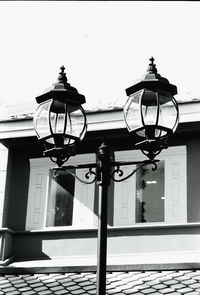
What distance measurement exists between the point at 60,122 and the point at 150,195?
5923 millimetres

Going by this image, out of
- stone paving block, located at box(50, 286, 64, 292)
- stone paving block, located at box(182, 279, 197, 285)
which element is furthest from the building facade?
stone paving block, located at box(182, 279, 197, 285)

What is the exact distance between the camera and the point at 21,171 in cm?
1312

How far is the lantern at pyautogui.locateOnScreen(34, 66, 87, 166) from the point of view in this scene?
6367mm

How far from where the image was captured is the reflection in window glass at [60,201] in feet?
41.0

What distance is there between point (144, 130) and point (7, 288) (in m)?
5.57

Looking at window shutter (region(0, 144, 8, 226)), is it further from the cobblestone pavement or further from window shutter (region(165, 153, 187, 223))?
window shutter (region(165, 153, 187, 223))

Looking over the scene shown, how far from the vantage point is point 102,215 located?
6.14 m

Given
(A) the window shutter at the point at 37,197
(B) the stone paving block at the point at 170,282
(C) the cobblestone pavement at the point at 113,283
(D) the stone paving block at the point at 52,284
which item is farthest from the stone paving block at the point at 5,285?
(B) the stone paving block at the point at 170,282

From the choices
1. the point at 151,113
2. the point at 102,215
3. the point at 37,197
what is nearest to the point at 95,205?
the point at 37,197

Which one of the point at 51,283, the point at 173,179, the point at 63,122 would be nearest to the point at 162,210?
the point at 173,179

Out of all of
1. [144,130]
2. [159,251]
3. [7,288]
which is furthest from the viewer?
[159,251]

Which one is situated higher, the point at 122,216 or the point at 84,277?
the point at 122,216

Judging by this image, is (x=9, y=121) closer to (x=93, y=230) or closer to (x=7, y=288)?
(x=93, y=230)

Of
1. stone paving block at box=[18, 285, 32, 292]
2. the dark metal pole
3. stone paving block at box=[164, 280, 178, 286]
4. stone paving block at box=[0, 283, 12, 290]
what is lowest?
stone paving block at box=[18, 285, 32, 292]
